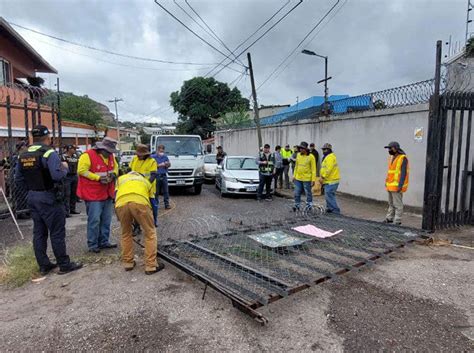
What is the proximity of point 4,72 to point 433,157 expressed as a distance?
15021 millimetres

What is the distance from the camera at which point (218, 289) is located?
3.43 m

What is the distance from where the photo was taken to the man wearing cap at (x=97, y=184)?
5.07m

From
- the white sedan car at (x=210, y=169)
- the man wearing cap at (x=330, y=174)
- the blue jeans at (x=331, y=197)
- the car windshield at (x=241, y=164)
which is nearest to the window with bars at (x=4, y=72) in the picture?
the white sedan car at (x=210, y=169)

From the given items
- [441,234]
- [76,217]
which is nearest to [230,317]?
[441,234]

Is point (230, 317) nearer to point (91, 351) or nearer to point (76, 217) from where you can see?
point (91, 351)

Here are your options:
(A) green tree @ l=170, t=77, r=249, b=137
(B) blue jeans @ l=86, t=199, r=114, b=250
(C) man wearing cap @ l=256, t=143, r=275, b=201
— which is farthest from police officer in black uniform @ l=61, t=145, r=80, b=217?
(A) green tree @ l=170, t=77, r=249, b=137

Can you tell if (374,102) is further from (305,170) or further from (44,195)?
(44,195)

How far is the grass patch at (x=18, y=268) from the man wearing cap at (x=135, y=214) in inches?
46.3

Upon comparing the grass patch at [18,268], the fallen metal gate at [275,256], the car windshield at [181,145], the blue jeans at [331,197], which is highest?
the car windshield at [181,145]

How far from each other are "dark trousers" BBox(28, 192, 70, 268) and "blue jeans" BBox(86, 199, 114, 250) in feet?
2.43

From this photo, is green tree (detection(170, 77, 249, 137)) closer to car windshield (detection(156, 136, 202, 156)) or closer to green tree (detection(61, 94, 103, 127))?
green tree (detection(61, 94, 103, 127))

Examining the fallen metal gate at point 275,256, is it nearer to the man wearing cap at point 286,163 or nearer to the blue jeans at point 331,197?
the blue jeans at point 331,197

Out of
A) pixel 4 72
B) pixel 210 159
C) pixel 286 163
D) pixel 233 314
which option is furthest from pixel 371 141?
pixel 4 72

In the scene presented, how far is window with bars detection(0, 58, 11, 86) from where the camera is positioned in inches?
512
